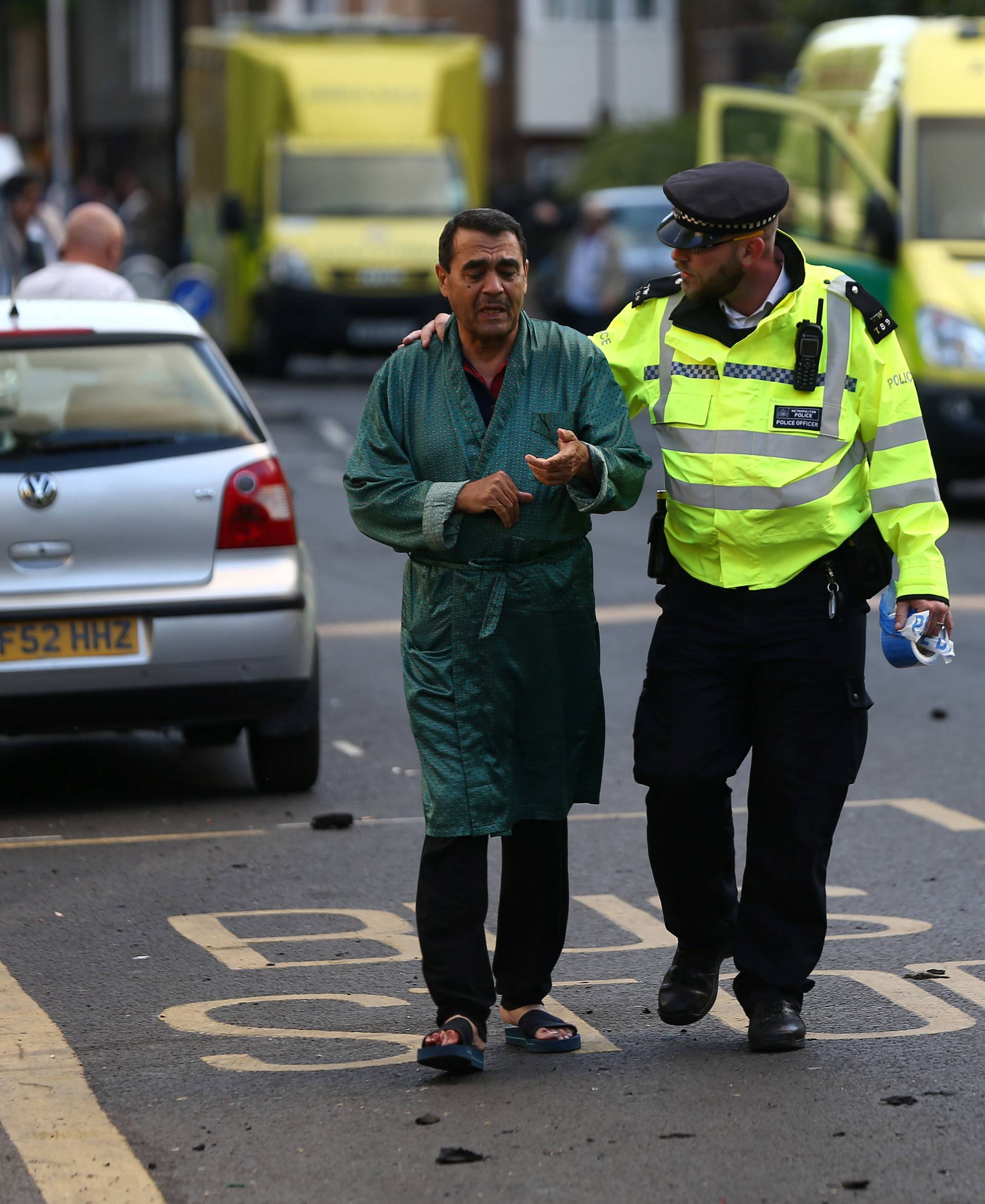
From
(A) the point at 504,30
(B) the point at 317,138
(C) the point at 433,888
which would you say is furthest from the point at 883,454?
(A) the point at 504,30

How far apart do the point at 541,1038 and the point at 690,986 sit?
34 centimetres

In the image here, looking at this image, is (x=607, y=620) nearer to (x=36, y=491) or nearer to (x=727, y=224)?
(x=36, y=491)

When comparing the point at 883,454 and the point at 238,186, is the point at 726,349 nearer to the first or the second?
the point at 883,454

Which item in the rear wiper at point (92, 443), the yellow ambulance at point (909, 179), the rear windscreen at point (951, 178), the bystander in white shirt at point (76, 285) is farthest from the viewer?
the rear windscreen at point (951, 178)

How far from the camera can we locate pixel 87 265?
10000 millimetres

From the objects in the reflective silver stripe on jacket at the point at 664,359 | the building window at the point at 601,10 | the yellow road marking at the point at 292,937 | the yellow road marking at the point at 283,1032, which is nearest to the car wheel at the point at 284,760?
the yellow road marking at the point at 292,937

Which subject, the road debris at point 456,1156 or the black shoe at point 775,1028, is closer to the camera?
the road debris at point 456,1156

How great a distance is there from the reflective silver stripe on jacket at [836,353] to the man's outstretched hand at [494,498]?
2.17 ft

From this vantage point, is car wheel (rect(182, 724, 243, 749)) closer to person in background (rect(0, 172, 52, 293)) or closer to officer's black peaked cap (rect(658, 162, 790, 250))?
person in background (rect(0, 172, 52, 293))

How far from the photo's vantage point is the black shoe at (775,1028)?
194 inches

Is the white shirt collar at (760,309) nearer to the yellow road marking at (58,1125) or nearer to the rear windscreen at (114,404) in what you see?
the yellow road marking at (58,1125)

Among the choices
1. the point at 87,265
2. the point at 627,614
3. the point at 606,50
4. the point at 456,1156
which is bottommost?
the point at 606,50

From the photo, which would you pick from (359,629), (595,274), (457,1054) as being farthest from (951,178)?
(457,1054)

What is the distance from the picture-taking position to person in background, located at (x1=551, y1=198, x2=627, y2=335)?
70.7 ft
